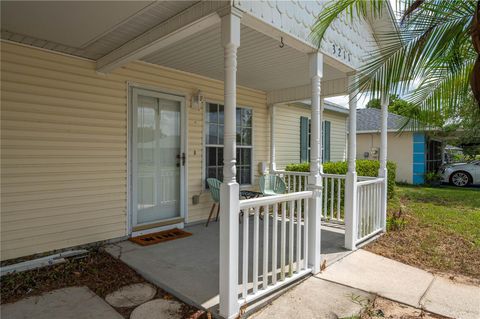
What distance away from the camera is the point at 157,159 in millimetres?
4656

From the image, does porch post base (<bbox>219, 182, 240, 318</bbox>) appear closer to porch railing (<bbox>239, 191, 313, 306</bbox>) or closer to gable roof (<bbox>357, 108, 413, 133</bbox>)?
porch railing (<bbox>239, 191, 313, 306</bbox>)

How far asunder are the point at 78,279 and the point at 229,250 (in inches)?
72.1

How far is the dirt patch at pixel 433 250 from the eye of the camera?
139 inches

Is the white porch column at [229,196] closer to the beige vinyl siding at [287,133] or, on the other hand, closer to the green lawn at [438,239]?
the green lawn at [438,239]

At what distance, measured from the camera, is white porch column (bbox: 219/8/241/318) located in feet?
7.84

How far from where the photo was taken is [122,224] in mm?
4250

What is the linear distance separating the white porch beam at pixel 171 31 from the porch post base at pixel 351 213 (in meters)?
2.77

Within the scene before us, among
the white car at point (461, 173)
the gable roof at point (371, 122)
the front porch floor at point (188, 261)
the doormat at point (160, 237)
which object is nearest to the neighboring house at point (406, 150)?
the gable roof at point (371, 122)

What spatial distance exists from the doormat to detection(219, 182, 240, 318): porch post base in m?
1.99

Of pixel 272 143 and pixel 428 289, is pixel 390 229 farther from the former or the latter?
pixel 272 143

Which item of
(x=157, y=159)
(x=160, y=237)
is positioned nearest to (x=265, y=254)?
(x=160, y=237)

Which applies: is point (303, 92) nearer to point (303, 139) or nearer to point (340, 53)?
point (303, 139)

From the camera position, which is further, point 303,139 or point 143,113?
point 303,139

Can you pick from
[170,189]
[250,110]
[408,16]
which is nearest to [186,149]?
[170,189]
